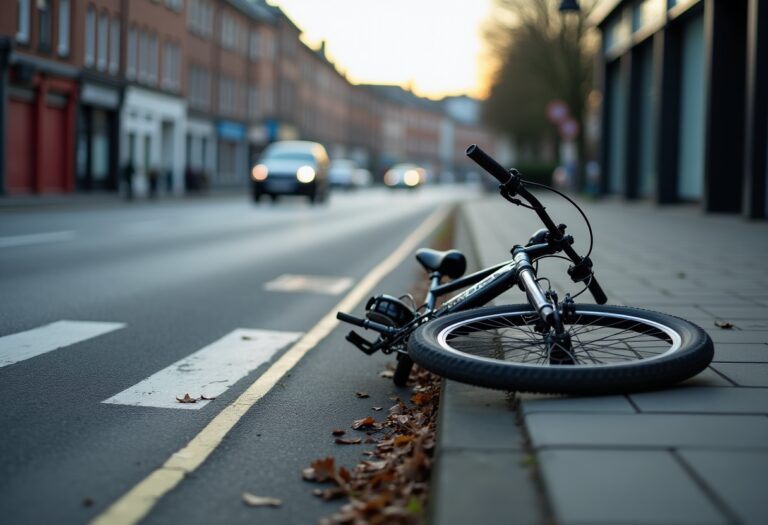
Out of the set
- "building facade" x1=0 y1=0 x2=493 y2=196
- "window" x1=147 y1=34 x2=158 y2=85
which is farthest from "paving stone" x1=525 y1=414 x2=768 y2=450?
"window" x1=147 y1=34 x2=158 y2=85

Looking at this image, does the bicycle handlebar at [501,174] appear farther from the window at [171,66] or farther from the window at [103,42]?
the window at [171,66]

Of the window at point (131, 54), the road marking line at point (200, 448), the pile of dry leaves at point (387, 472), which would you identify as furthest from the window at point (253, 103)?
the pile of dry leaves at point (387, 472)

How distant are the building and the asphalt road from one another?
8.74m

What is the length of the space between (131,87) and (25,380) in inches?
1559

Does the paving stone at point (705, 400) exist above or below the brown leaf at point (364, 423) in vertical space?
above

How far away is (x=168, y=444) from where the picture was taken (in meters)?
4.45

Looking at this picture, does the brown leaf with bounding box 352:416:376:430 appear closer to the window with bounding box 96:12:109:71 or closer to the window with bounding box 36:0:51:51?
the window with bounding box 36:0:51:51

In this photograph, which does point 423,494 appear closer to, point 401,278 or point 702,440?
point 702,440

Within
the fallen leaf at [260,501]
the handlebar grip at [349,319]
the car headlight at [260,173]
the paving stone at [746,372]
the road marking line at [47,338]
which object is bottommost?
the fallen leaf at [260,501]

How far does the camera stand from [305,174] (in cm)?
3438

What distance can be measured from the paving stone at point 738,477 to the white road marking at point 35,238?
12375 millimetres

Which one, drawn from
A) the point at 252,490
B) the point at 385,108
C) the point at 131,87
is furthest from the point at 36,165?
the point at 385,108

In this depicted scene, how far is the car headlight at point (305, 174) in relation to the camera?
112 feet

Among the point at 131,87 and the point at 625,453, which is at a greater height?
the point at 131,87
